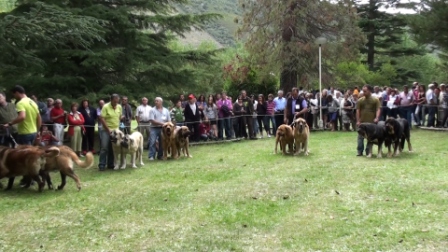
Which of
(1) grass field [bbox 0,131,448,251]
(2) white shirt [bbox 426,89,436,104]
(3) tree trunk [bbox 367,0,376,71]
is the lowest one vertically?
(1) grass field [bbox 0,131,448,251]

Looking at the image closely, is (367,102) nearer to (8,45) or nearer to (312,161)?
(312,161)

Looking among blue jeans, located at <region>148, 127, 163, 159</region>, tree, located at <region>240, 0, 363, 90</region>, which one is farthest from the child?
tree, located at <region>240, 0, 363, 90</region>

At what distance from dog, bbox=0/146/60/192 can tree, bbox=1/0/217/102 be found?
6.88 m

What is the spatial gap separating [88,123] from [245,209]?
877cm

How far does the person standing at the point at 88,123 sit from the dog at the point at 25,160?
554 centimetres

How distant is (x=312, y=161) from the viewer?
11453 mm

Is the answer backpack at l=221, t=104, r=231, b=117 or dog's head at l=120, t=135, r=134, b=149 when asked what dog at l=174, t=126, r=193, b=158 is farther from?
backpack at l=221, t=104, r=231, b=117

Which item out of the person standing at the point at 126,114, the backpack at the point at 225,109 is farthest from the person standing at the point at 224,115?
the person standing at the point at 126,114

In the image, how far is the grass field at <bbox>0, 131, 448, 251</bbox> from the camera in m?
5.66

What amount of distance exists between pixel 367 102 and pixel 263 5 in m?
13.8

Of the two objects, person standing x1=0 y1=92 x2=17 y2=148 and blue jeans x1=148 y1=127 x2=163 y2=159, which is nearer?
person standing x1=0 y1=92 x2=17 y2=148

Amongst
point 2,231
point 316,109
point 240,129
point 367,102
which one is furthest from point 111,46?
point 2,231

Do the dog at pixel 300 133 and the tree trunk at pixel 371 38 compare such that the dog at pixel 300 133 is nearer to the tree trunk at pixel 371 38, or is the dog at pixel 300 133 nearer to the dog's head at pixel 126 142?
the dog's head at pixel 126 142

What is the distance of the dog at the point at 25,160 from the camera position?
8.61 m
